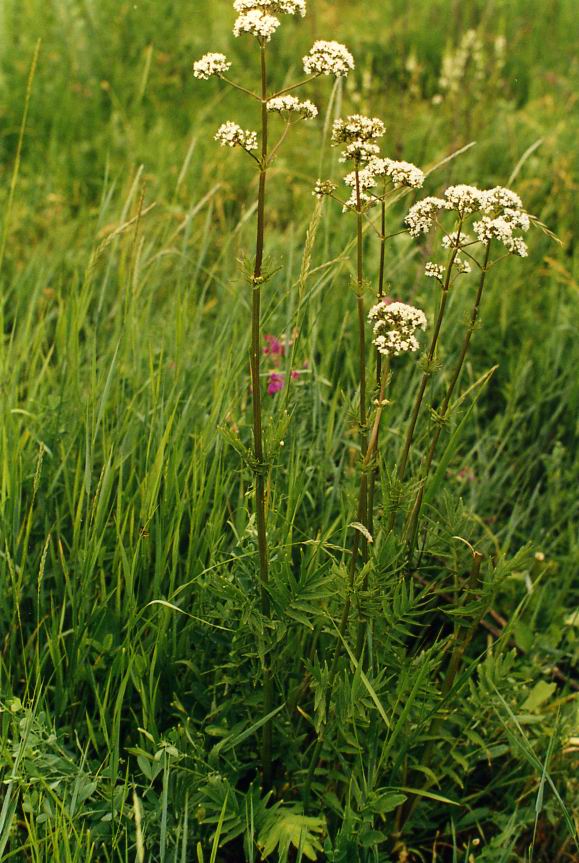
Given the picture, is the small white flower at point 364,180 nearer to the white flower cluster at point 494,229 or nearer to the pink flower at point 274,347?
the white flower cluster at point 494,229

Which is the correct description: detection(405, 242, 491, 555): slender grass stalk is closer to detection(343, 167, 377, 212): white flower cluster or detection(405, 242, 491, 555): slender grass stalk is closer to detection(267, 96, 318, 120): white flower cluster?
detection(343, 167, 377, 212): white flower cluster

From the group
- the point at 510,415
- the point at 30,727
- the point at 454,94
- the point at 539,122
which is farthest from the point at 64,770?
the point at 539,122

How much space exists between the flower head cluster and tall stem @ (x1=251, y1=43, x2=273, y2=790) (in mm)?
180

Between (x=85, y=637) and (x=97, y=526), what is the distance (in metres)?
0.23

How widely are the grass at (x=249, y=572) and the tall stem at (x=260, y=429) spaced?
0.09ft

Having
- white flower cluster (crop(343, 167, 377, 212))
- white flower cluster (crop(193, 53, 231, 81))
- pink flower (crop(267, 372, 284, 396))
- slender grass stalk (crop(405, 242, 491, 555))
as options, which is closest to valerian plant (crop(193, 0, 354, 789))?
white flower cluster (crop(193, 53, 231, 81))

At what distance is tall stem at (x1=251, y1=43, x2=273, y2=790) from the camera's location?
1.26m

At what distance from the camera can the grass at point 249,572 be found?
154 cm

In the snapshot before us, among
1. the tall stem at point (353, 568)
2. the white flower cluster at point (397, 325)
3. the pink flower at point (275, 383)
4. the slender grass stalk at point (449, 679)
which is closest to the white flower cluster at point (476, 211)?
the white flower cluster at point (397, 325)

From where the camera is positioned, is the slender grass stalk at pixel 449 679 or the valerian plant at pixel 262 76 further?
the slender grass stalk at pixel 449 679

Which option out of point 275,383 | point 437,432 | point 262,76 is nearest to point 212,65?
point 262,76

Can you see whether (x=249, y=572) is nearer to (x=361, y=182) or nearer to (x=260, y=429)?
Answer: (x=260, y=429)

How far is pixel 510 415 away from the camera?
2.61 metres

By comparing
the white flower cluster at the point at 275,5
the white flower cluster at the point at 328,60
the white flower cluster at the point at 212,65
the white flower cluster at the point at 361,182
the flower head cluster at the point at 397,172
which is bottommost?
the white flower cluster at the point at 361,182
